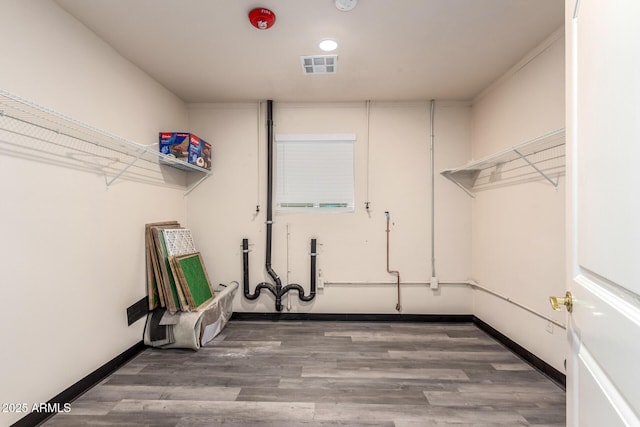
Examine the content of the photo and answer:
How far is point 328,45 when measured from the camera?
2.16 meters

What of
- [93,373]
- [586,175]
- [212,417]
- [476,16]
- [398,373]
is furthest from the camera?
[398,373]

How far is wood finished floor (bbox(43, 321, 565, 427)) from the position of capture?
1.71 meters

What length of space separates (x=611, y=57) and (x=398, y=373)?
2.20 m

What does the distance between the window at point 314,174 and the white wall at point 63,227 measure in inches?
56.2

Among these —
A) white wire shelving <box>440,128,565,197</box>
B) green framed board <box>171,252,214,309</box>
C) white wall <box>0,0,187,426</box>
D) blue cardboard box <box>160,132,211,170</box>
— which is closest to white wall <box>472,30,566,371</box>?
white wire shelving <box>440,128,565,197</box>

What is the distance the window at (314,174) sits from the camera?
10.8ft

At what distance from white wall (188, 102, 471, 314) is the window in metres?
0.10

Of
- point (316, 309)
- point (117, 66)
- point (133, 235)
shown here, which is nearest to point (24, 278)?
point (133, 235)

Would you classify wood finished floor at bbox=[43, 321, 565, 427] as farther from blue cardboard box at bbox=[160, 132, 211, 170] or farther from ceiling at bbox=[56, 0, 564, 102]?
ceiling at bbox=[56, 0, 564, 102]

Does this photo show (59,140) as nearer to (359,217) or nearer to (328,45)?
(328,45)

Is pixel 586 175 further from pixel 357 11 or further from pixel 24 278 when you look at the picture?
pixel 24 278

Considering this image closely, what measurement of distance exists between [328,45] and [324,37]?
9 cm

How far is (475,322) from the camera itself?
10.4 ft

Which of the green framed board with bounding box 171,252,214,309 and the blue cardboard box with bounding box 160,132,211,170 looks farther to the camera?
the blue cardboard box with bounding box 160,132,211,170
